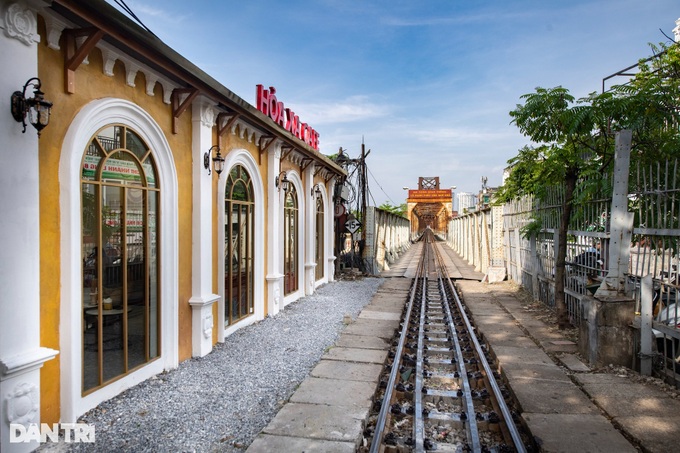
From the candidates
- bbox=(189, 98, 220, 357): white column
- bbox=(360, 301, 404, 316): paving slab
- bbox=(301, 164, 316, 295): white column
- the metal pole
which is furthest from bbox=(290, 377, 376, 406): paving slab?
bbox=(301, 164, 316, 295): white column

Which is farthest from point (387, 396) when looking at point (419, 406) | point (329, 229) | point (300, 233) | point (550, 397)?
point (329, 229)

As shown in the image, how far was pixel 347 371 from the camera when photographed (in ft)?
20.4

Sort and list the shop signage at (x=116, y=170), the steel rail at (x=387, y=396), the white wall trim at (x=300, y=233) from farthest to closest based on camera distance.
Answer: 1. the white wall trim at (x=300, y=233)
2. the shop signage at (x=116, y=170)
3. the steel rail at (x=387, y=396)

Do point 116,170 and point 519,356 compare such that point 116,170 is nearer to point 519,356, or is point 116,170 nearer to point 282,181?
point 282,181

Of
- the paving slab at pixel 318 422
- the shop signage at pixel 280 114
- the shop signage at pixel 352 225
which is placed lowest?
the paving slab at pixel 318 422

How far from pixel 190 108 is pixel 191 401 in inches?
168

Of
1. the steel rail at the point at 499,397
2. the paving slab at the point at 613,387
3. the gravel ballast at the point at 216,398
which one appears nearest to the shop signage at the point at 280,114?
the gravel ballast at the point at 216,398

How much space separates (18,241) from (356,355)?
16.0ft

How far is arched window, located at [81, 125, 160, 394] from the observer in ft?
15.9

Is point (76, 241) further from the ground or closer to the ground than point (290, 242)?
further from the ground

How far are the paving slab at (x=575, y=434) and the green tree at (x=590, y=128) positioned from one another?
3.98 m

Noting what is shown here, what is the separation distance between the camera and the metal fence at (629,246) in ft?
18.5

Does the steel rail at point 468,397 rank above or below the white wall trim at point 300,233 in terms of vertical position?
below

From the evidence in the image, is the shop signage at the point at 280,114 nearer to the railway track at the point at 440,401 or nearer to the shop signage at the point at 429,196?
the railway track at the point at 440,401
